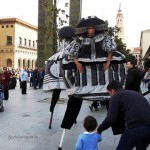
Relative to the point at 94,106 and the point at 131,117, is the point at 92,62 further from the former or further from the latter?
the point at 94,106

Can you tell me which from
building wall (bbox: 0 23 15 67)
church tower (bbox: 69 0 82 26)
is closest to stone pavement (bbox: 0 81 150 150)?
church tower (bbox: 69 0 82 26)

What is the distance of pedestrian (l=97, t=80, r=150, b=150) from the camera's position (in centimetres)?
389

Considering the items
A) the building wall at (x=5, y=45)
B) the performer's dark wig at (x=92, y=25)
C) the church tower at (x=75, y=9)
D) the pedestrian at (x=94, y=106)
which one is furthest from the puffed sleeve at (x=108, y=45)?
the building wall at (x=5, y=45)

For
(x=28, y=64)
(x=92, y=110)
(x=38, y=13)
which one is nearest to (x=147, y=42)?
(x=28, y=64)

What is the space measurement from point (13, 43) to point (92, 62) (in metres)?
64.1

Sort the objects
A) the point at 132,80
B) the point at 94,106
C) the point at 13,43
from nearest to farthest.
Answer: the point at 132,80, the point at 94,106, the point at 13,43

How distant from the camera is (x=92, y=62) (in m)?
5.06

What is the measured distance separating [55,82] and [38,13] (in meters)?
16.1

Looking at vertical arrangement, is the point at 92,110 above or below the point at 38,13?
below

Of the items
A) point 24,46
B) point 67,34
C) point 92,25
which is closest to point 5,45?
point 24,46

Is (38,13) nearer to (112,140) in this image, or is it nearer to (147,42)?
(112,140)

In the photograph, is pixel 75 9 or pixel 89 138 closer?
pixel 89 138

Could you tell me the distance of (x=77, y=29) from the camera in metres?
5.17

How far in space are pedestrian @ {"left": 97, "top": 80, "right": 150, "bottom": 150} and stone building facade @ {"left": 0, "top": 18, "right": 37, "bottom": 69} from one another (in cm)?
6242
